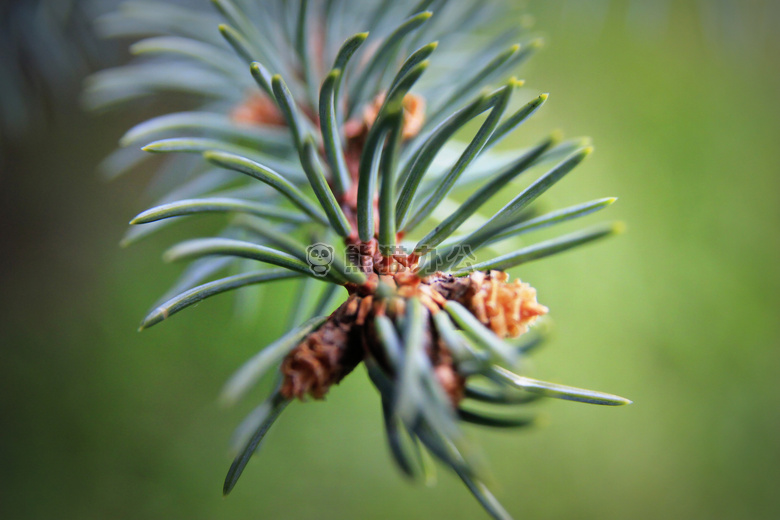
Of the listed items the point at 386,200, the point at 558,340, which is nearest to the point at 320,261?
the point at 386,200

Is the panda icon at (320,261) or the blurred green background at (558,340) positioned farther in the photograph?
the blurred green background at (558,340)

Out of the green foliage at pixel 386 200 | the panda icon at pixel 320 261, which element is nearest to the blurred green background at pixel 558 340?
the green foliage at pixel 386 200

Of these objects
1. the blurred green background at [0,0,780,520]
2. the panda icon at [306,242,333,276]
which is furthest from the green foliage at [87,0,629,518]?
the blurred green background at [0,0,780,520]

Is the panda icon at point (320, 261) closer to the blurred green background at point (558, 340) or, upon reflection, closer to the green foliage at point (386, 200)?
the green foliage at point (386, 200)

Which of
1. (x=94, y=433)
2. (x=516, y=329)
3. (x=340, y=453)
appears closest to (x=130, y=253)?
(x=94, y=433)

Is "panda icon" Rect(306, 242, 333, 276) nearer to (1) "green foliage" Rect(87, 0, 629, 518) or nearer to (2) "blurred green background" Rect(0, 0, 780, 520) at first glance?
(1) "green foliage" Rect(87, 0, 629, 518)

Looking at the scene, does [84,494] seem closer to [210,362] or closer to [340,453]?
[210,362]

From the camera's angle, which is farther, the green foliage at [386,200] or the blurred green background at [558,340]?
the blurred green background at [558,340]

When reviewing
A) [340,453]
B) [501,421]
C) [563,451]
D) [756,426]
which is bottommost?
[756,426]
